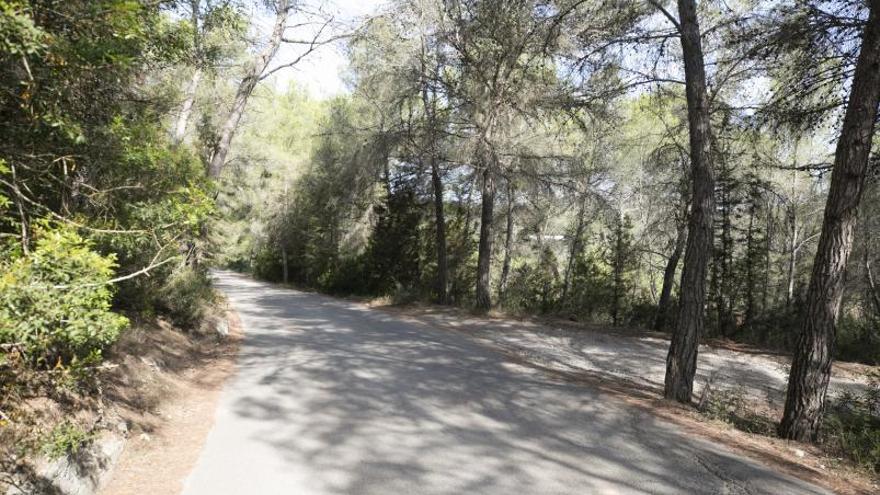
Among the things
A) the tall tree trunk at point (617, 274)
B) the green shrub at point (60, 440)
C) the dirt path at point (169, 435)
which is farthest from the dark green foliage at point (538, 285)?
the green shrub at point (60, 440)

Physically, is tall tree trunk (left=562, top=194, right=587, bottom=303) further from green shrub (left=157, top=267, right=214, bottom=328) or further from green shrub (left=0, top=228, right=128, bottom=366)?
green shrub (left=0, top=228, right=128, bottom=366)

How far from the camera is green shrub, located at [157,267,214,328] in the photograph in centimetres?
934

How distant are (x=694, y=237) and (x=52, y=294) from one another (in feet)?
25.5

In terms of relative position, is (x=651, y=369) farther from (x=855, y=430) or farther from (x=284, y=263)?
(x=284, y=263)

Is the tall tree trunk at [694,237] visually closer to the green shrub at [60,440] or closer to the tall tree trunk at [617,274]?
the green shrub at [60,440]

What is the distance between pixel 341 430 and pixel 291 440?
0.53 m

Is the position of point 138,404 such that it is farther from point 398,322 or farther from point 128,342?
point 398,322

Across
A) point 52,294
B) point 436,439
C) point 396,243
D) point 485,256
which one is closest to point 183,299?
point 436,439

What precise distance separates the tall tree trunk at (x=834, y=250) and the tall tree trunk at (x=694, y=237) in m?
1.39

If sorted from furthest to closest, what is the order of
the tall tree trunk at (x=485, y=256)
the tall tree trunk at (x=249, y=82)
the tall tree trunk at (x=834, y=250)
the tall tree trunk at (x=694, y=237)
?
1. the tall tree trunk at (x=485, y=256)
2. the tall tree trunk at (x=249, y=82)
3. the tall tree trunk at (x=694, y=237)
4. the tall tree trunk at (x=834, y=250)

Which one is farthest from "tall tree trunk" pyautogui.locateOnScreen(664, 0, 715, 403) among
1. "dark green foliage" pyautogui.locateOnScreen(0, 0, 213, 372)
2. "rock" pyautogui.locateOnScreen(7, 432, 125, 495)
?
"rock" pyautogui.locateOnScreen(7, 432, 125, 495)

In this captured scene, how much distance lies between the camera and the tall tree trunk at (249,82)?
11.8 meters

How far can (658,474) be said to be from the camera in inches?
183

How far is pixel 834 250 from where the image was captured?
253 inches
